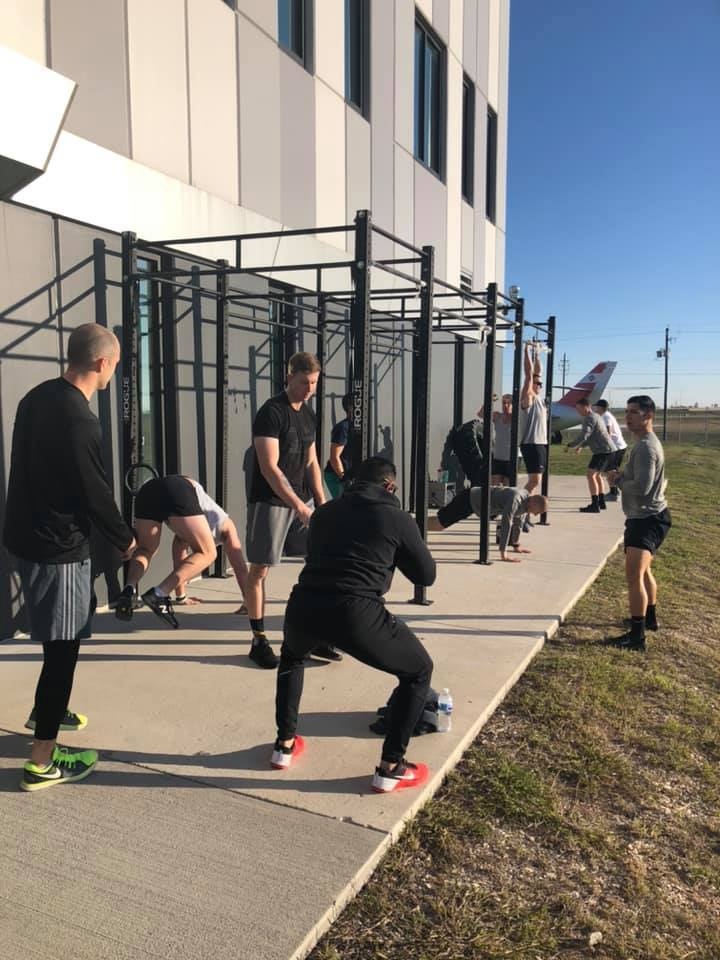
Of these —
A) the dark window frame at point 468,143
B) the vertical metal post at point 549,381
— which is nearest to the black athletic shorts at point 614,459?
the vertical metal post at point 549,381

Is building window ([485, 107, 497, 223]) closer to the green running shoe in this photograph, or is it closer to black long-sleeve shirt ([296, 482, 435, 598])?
black long-sleeve shirt ([296, 482, 435, 598])

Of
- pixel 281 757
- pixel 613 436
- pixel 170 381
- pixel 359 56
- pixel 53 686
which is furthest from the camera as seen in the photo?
pixel 613 436

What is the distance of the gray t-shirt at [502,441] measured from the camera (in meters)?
9.00

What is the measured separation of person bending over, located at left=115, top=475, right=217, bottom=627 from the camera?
4914 millimetres

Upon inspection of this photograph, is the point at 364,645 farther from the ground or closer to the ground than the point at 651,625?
farther from the ground

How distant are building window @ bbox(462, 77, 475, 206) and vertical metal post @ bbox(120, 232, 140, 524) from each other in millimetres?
9899

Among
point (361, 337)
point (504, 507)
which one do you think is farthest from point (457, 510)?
point (361, 337)

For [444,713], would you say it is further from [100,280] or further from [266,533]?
[100,280]

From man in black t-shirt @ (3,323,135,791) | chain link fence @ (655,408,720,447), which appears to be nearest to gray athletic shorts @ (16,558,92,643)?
man in black t-shirt @ (3,323,135,791)

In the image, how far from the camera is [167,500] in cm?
493

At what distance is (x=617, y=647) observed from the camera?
5.16 m

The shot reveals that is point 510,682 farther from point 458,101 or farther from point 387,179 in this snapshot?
point 458,101

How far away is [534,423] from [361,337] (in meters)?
5.33

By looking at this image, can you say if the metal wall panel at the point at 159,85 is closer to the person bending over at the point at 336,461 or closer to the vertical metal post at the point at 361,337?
the vertical metal post at the point at 361,337
